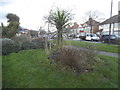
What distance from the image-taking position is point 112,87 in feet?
10.3

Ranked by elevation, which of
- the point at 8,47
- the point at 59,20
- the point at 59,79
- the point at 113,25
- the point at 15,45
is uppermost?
Result: the point at 113,25

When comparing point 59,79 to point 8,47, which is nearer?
point 59,79

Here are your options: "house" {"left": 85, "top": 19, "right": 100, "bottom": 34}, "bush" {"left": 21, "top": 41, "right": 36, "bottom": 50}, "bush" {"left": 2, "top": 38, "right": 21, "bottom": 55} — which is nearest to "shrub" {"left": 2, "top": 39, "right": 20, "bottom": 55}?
"bush" {"left": 2, "top": 38, "right": 21, "bottom": 55}

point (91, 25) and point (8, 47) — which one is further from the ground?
point (91, 25)

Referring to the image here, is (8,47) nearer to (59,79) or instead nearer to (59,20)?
(59,20)

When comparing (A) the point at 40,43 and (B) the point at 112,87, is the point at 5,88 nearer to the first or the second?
(B) the point at 112,87

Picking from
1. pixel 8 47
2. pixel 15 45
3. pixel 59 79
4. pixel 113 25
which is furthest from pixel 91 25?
pixel 59 79

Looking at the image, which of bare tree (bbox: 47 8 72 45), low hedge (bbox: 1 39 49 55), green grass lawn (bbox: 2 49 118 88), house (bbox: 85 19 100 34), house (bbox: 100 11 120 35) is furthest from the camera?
house (bbox: 85 19 100 34)

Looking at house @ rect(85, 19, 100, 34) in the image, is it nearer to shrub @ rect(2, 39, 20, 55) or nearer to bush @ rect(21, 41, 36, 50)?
bush @ rect(21, 41, 36, 50)

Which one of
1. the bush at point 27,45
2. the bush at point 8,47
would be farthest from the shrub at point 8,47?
the bush at point 27,45

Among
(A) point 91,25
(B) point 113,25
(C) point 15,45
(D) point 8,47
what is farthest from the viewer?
(A) point 91,25

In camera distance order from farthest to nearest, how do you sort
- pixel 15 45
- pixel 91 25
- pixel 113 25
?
pixel 91 25, pixel 113 25, pixel 15 45

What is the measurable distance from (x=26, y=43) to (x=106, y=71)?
27.2ft

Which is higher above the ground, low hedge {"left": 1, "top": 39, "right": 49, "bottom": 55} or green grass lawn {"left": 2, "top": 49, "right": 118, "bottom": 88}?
low hedge {"left": 1, "top": 39, "right": 49, "bottom": 55}
